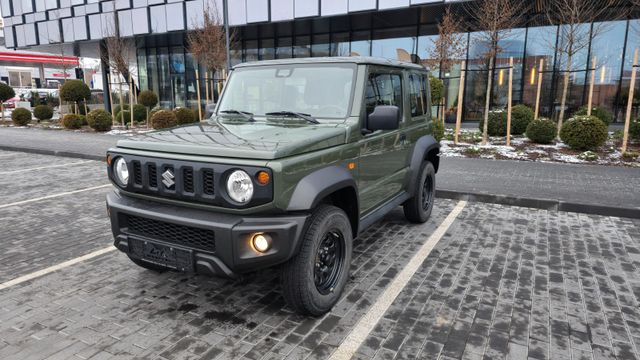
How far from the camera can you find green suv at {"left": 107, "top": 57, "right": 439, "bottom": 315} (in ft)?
10.0

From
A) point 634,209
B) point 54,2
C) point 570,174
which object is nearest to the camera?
point 634,209

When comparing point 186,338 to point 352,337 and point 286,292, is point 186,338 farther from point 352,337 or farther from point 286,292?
point 352,337

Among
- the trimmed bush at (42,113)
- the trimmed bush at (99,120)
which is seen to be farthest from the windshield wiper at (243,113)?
the trimmed bush at (42,113)

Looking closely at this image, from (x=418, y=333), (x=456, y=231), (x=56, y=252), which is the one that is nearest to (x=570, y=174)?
(x=456, y=231)

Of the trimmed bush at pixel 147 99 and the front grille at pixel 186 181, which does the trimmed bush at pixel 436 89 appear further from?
the trimmed bush at pixel 147 99

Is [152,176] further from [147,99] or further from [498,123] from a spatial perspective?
[147,99]

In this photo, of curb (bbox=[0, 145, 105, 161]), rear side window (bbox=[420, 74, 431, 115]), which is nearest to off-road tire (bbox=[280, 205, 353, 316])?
rear side window (bbox=[420, 74, 431, 115])

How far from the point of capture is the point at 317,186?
329cm

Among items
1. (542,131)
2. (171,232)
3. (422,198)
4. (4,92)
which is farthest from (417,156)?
(4,92)

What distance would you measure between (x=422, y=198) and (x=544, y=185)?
352 centimetres

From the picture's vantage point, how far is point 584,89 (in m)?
17.5

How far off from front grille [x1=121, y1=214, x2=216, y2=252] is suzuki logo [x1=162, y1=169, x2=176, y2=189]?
0.29m

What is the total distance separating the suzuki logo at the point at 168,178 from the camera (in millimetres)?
3301

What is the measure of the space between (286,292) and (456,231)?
3.24 metres
